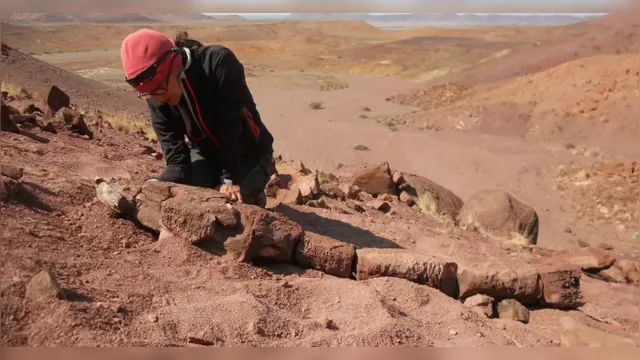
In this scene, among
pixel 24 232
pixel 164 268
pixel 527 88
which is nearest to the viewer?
pixel 24 232

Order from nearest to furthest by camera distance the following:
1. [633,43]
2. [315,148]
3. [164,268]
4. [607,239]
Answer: [164,268] < [607,239] < [315,148] < [633,43]

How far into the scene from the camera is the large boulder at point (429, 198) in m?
7.14

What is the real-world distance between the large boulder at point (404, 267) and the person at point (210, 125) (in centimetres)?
80

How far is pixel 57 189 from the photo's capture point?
3.16 meters

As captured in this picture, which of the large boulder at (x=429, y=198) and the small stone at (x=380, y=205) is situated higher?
the small stone at (x=380, y=205)

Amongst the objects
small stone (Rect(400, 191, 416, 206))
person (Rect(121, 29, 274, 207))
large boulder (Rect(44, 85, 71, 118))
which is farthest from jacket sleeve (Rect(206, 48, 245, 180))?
small stone (Rect(400, 191, 416, 206))

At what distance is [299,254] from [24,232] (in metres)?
1.38

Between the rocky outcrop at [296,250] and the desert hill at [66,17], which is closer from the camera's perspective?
the desert hill at [66,17]

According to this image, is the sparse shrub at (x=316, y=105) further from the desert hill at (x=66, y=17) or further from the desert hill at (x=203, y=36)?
the desert hill at (x=66, y=17)

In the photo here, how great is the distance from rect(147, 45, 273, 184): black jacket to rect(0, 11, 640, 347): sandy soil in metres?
0.54

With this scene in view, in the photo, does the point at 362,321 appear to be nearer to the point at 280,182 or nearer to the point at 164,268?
the point at 164,268

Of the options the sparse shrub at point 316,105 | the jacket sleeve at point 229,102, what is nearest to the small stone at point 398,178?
the jacket sleeve at point 229,102
